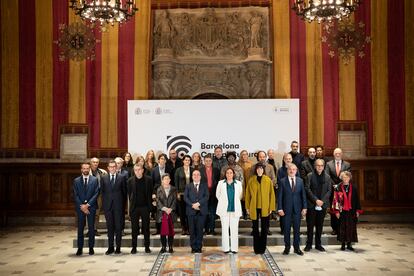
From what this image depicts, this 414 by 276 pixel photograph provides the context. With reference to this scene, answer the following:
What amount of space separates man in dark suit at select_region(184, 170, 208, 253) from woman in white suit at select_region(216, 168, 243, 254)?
10.0 inches

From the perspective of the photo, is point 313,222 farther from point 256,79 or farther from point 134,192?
point 256,79

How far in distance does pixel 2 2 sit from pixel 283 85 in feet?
21.5

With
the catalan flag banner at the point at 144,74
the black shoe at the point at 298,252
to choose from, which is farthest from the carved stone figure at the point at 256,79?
the black shoe at the point at 298,252

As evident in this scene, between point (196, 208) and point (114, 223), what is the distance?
1.29 metres

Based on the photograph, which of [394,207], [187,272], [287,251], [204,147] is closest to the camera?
[187,272]

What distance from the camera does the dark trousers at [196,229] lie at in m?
7.14

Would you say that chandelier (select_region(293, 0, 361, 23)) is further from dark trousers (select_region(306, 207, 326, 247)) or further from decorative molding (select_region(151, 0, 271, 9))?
decorative molding (select_region(151, 0, 271, 9))

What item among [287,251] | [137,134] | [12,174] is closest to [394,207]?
[287,251]

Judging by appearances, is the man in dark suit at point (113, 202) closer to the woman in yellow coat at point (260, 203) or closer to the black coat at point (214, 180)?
the black coat at point (214, 180)

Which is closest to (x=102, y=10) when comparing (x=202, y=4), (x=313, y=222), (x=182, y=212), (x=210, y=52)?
(x=182, y=212)

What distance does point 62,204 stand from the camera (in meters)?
10.4

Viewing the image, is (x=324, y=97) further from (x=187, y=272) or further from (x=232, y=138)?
(x=187, y=272)

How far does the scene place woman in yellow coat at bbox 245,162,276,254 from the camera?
23.1 ft

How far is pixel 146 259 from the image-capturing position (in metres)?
6.80
